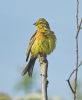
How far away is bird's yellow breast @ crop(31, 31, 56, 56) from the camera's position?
7.09 meters

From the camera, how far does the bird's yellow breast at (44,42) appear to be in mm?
7086

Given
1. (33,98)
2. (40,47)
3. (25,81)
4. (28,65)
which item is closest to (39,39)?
(40,47)

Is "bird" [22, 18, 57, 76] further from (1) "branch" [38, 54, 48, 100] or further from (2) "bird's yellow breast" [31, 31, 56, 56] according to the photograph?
(1) "branch" [38, 54, 48, 100]

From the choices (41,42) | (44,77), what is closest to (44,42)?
(41,42)

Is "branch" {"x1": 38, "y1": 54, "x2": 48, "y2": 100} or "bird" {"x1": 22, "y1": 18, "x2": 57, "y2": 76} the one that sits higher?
"branch" {"x1": 38, "y1": 54, "x2": 48, "y2": 100}

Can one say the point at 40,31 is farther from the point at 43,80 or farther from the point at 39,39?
the point at 43,80

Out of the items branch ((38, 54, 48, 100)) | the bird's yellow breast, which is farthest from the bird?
branch ((38, 54, 48, 100))

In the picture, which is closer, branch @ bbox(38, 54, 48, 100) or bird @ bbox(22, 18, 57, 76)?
branch @ bbox(38, 54, 48, 100)

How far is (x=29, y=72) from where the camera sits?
20.9 feet

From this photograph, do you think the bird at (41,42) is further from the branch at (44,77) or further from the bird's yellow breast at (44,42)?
the branch at (44,77)

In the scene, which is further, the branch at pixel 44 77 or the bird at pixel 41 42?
the bird at pixel 41 42

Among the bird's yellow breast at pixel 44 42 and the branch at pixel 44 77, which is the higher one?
the branch at pixel 44 77

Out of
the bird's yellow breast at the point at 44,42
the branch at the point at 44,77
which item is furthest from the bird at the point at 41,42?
the branch at the point at 44,77

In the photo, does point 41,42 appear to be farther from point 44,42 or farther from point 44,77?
point 44,77
